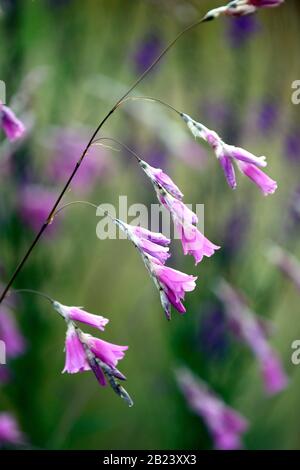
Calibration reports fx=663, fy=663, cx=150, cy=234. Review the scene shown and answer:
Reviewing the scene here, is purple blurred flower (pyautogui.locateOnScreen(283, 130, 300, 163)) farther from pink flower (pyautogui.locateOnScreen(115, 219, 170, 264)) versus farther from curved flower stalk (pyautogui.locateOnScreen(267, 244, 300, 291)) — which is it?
pink flower (pyautogui.locateOnScreen(115, 219, 170, 264))

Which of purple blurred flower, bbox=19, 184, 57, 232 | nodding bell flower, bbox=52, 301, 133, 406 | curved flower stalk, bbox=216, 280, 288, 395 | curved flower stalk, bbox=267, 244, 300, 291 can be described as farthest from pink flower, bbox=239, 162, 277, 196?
purple blurred flower, bbox=19, 184, 57, 232

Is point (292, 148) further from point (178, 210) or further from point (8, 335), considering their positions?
point (178, 210)

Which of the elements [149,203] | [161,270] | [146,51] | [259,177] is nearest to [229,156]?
[259,177]

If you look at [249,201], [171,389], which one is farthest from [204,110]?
[171,389]

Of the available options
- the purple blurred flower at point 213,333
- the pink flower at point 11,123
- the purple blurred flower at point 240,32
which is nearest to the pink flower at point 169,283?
the pink flower at point 11,123
